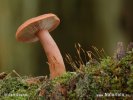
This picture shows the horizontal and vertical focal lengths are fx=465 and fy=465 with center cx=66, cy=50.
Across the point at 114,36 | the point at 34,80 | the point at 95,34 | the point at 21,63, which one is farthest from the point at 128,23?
the point at 34,80

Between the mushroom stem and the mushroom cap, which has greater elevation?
the mushroom cap

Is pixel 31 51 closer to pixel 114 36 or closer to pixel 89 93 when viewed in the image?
pixel 114 36

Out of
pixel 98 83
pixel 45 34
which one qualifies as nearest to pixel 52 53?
pixel 45 34

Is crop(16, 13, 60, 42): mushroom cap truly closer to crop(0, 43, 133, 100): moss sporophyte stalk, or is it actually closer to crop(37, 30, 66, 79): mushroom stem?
crop(37, 30, 66, 79): mushroom stem

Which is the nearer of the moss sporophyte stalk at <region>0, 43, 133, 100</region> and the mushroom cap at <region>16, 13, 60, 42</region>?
the moss sporophyte stalk at <region>0, 43, 133, 100</region>

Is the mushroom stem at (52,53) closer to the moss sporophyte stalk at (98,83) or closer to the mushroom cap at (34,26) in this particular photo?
the mushroom cap at (34,26)

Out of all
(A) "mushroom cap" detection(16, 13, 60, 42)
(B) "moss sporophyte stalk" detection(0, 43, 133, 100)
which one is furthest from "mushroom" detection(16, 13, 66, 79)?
(B) "moss sporophyte stalk" detection(0, 43, 133, 100)

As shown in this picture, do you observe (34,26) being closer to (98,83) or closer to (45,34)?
(45,34)
